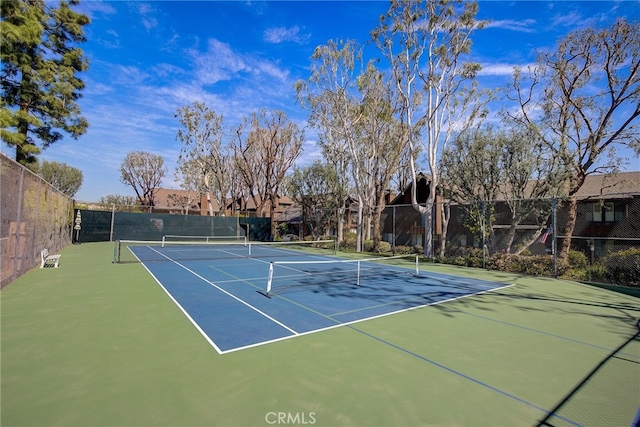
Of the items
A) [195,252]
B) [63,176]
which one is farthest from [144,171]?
[195,252]

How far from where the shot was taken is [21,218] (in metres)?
8.74

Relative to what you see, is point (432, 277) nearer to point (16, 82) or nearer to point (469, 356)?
point (469, 356)

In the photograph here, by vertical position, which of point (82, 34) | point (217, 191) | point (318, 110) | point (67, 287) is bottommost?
point (67, 287)

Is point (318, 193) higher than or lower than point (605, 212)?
higher

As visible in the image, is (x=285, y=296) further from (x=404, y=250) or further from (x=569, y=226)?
(x=404, y=250)

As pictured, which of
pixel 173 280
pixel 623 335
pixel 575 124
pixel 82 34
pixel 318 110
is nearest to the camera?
pixel 623 335

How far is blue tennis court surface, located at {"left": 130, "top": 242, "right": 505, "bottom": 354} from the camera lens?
5.67 meters

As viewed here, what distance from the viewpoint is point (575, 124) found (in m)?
15.6

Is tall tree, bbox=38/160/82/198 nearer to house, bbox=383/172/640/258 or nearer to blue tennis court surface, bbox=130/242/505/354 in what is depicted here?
blue tennis court surface, bbox=130/242/505/354

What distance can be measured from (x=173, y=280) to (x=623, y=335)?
1127 centimetres

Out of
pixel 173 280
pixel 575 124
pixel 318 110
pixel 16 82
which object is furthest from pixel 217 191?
pixel 575 124

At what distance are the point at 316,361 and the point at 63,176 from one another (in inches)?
2410

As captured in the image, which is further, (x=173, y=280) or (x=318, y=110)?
(x=318, y=110)

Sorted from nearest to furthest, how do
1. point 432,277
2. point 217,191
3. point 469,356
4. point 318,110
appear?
point 469,356
point 432,277
point 318,110
point 217,191
